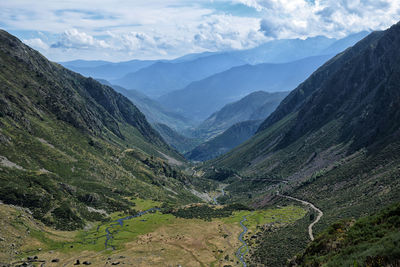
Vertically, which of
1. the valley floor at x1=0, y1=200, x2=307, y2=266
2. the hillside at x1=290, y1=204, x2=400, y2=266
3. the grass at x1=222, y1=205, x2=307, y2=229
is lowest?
the grass at x1=222, y1=205, x2=307, y2=229

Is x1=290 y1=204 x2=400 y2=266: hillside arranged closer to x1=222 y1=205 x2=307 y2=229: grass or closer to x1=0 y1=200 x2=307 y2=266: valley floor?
x1=0 y1=200 x2=307 y2=266: valley floor

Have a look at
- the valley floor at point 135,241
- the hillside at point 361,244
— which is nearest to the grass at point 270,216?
the valley floor at point 135,241

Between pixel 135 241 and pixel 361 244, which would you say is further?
pixel 135 241

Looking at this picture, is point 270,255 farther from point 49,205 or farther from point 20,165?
point 20,165

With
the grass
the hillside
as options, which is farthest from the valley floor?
the hillside

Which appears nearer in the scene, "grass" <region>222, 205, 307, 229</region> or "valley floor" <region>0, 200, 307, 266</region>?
"valley floor" <region>0, 200, 307, 266</region>

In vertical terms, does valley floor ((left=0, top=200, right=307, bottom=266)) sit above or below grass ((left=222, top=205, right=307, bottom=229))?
above

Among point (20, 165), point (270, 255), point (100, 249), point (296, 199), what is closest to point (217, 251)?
point (270, 255)

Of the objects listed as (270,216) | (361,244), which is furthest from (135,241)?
(361,244)

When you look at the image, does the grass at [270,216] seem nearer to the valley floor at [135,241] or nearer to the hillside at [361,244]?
the valley floor at [135,241]

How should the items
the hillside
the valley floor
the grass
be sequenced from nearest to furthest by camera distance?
1. the hillside
2. the valley floor
3. the grass

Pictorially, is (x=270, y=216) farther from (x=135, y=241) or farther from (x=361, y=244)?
(x=361, y=244)
